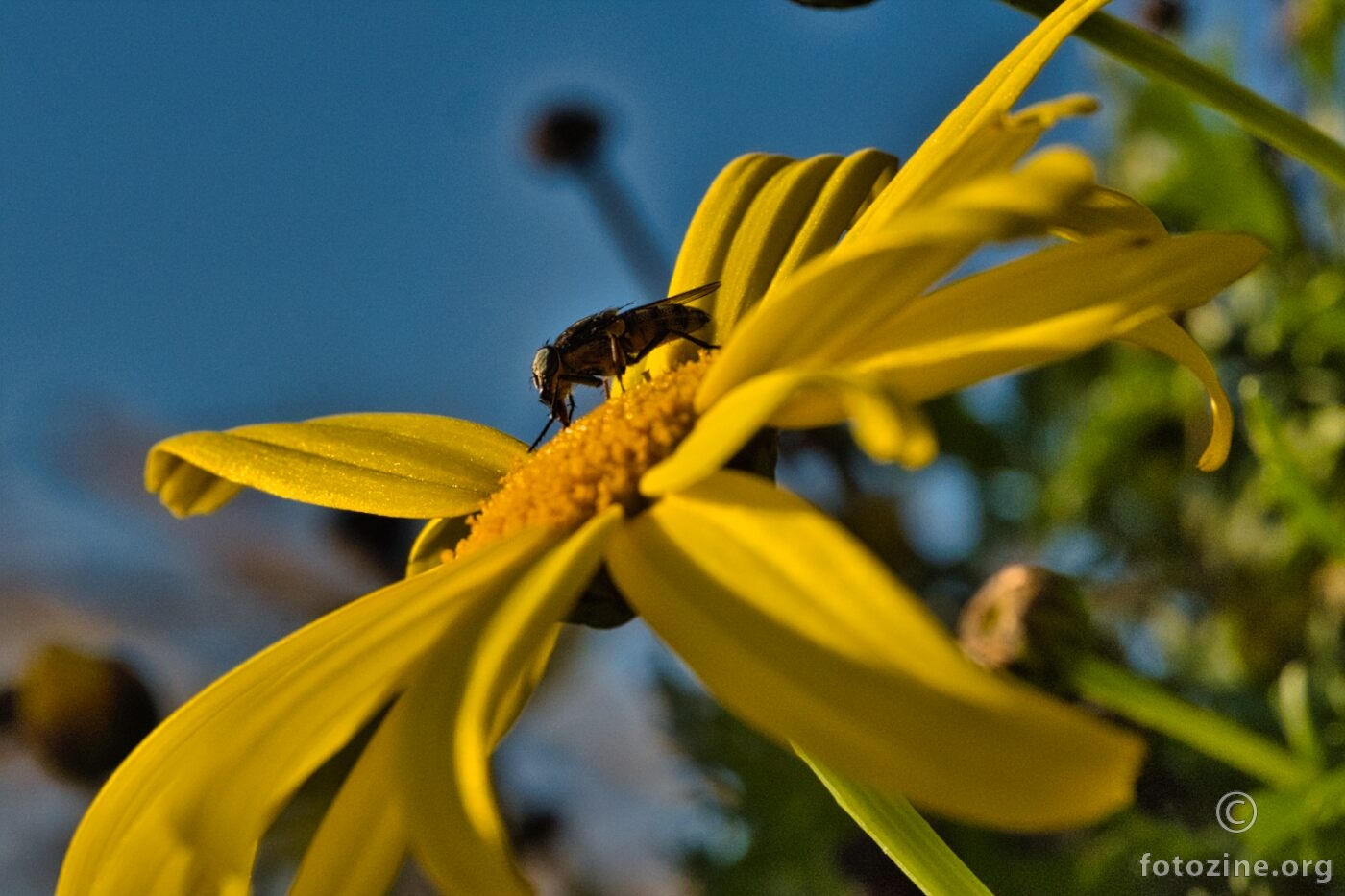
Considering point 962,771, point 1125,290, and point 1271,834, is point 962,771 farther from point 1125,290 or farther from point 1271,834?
point 1271,834

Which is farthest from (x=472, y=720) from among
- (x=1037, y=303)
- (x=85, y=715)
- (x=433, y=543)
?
(x=85, y=715)

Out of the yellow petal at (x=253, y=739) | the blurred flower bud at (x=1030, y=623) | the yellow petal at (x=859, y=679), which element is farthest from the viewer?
the blurred flower bud at (x=1030, y=623)

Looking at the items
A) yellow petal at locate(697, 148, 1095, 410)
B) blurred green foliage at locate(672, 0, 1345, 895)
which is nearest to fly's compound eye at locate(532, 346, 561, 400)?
yellow petal at locate(697, 148, 1095, 410)

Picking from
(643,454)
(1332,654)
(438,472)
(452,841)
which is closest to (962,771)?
(452,841)

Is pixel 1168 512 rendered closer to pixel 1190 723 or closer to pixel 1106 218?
pixel 1190 723

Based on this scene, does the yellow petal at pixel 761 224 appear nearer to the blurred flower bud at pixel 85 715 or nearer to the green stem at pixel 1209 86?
the green stem at pixel 1209 86

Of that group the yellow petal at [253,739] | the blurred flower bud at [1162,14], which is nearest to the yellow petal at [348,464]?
the yellow petal at [253,739]

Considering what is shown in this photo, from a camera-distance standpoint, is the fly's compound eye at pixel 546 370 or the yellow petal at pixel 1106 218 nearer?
the yellow petal at pixel 1106 218
